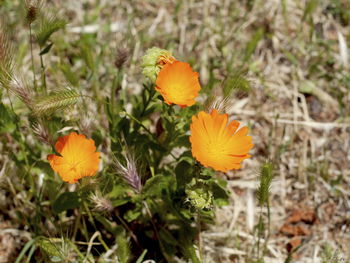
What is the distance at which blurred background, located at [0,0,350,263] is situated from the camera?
9.67ft

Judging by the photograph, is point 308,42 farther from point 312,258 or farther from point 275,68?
point 312,258

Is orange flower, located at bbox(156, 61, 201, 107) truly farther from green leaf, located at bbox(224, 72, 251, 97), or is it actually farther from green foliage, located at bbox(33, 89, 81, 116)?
green foliage, located at bbox(33, 89, 81, 116)

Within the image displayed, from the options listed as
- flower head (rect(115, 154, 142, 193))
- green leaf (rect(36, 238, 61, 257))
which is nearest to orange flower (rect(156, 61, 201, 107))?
flower head (rect(115, 154, 142, 193))

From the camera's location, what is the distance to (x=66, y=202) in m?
2.45

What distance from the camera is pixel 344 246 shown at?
2.96 meters

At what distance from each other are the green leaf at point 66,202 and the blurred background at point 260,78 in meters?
0.41

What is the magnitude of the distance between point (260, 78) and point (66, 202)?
1857mm

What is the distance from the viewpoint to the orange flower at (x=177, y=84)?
2.06m

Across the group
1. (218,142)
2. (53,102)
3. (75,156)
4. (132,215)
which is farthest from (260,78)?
(53,102)

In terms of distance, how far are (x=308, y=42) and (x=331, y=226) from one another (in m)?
1.57

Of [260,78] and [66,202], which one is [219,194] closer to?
[66,202]

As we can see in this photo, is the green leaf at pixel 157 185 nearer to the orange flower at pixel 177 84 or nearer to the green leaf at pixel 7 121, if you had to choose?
the orange flower at pixel 177 84

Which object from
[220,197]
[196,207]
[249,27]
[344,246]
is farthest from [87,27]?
[344,246]

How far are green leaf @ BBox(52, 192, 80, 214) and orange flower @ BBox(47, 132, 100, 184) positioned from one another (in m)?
0.27
